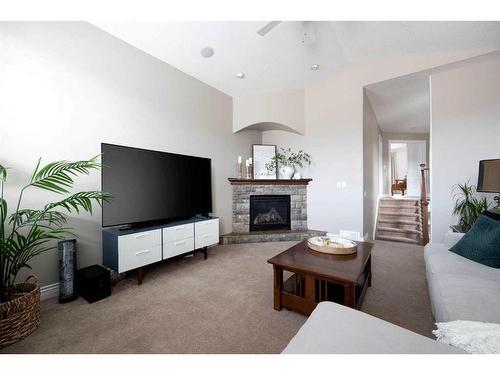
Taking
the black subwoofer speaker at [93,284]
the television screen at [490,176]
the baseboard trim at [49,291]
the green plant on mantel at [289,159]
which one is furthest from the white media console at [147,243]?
the television screen at [490,176]

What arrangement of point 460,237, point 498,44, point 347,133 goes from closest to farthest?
point 460,237 → point 498,44 → point 347,133

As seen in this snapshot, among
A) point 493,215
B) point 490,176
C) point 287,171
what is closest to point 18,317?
point 493,215

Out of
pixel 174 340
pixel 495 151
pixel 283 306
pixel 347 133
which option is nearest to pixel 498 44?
pixel 495 151

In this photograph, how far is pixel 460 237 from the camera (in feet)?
6.77

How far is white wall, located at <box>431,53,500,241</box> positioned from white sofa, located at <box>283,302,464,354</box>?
10.7ft

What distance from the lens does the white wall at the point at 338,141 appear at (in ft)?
11.9

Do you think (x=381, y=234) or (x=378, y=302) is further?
(x=381, y=234)

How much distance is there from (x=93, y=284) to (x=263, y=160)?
3395 mm

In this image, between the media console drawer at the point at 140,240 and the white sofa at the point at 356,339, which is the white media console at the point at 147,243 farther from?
the white sofa at the point at 356,339

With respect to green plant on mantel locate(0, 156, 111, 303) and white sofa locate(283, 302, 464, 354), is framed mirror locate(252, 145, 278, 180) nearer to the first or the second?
green plant on mantel locate(0, 156, 111, 303)

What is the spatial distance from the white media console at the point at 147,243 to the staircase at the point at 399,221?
362 centimetres

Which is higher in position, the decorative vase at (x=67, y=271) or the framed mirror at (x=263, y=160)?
the framed mirror at (x=263, y=160)
